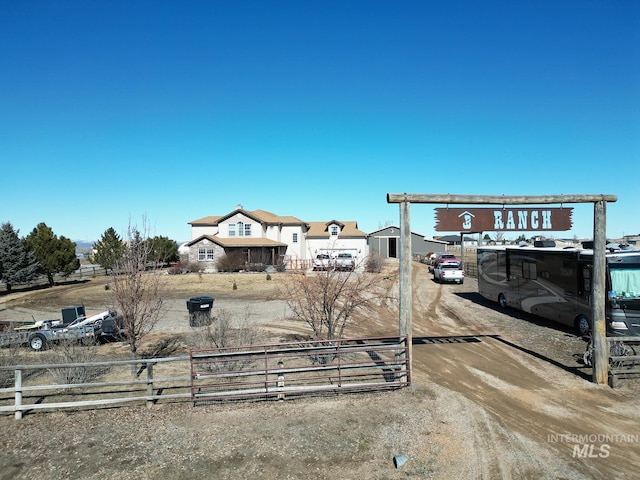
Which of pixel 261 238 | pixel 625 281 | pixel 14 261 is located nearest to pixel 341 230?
pixel 261 238

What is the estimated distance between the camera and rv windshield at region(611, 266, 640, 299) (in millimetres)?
10250

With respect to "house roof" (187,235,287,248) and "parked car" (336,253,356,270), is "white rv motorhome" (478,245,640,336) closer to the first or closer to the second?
"parked car" (336,253,356,270)

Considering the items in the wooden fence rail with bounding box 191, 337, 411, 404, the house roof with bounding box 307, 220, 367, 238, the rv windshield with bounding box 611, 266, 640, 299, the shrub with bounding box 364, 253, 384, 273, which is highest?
the house roof with bounding box 307, 220, 367, 238

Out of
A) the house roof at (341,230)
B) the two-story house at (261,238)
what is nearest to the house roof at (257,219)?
the two-story house at (261,238)

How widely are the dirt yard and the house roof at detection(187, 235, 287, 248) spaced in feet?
98.5

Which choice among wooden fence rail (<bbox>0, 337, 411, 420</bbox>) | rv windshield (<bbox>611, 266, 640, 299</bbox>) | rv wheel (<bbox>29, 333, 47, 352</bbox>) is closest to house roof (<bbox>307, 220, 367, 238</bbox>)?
rv wheel (<bbox>29, 333, 47, 352</bbox>)

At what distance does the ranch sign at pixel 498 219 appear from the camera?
8047 mm

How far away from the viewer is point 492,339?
472 inches

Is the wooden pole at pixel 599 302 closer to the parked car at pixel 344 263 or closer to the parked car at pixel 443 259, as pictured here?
the parked car at pixel 344 263

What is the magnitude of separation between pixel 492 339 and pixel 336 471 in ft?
28.9

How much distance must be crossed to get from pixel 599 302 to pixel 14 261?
40269mm

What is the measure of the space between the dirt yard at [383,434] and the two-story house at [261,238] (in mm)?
25187

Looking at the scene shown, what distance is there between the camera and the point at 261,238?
40625 millimetres

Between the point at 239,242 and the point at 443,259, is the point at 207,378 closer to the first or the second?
the point at 443,259
